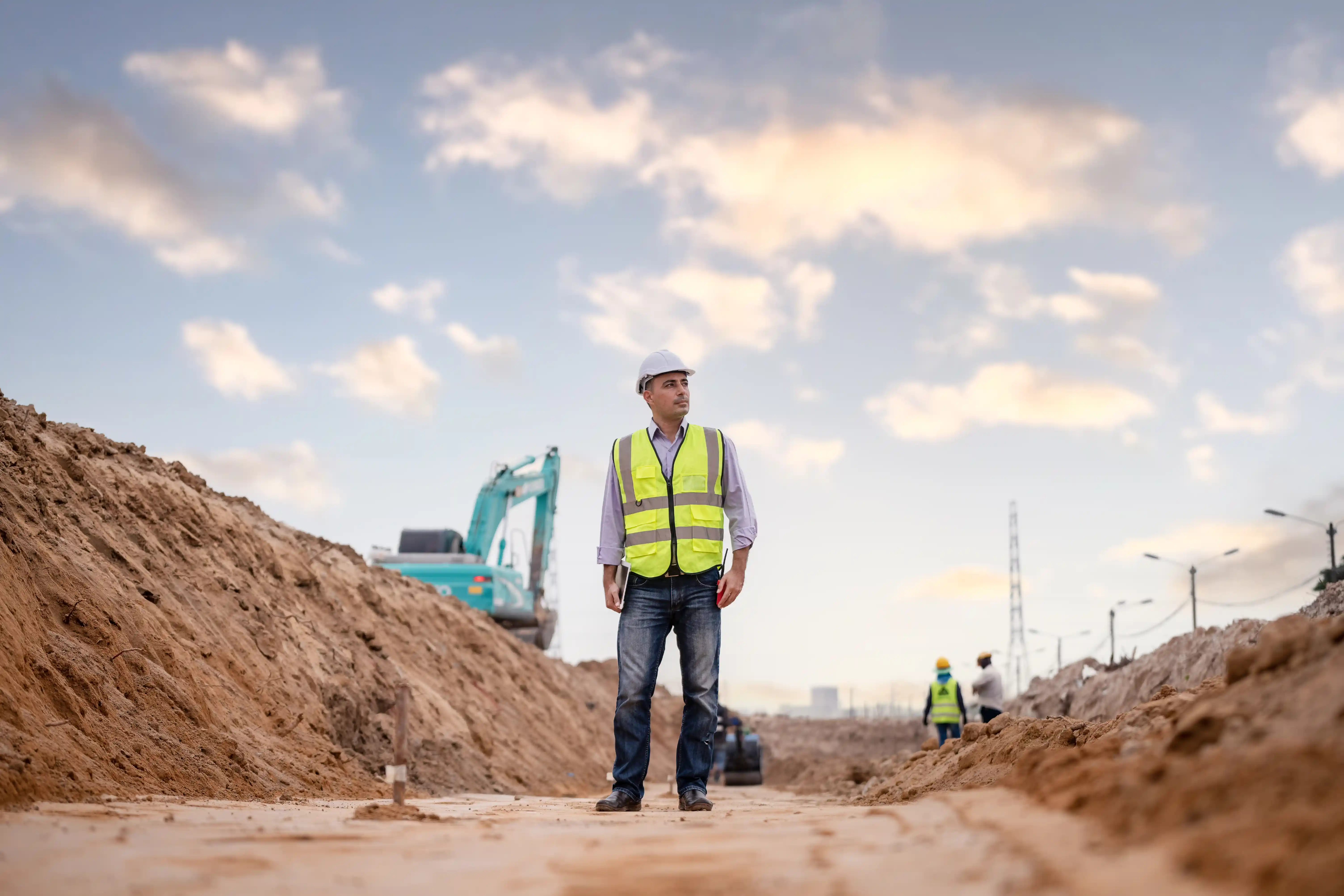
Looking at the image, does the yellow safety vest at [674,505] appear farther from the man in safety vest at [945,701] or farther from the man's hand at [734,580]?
the man in safety vest at [945,701]

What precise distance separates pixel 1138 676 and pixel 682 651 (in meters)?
14.1

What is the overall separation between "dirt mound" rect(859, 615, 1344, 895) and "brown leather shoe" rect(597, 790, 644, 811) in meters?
2.26

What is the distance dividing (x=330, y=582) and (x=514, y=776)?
381cm

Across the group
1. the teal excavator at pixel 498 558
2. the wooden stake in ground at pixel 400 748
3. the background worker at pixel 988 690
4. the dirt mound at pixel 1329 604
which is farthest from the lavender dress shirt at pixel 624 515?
the teal excavator at pixel 498 558

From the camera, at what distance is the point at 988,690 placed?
52.5ft

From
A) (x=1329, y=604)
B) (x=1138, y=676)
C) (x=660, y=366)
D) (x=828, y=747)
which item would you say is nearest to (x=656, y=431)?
(x=660, y=366)

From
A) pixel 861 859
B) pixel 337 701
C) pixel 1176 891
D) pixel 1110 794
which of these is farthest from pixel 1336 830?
pixel 337 701

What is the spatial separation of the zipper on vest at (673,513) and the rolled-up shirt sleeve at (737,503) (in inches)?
11.7

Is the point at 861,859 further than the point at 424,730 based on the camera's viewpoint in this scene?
No

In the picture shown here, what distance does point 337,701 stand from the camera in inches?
468

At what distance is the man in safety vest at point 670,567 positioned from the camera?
20.6 feet

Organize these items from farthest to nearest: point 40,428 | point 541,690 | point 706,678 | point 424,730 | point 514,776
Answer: point 541,690 < point 514,776 < point 424,730 < point 40,428 < point 706,678

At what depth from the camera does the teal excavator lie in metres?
25.3

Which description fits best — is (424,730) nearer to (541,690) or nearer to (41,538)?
(41,538)
